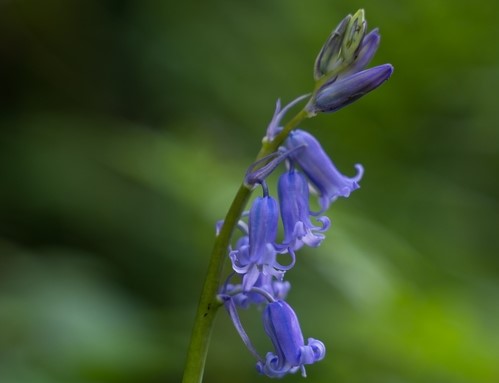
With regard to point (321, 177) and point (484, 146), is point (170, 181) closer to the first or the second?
point (484, 146)

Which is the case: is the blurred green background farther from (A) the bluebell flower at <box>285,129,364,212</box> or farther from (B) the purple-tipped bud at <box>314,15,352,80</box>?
(B) the purple-tipped bud at <box>314,15,352,80</box>

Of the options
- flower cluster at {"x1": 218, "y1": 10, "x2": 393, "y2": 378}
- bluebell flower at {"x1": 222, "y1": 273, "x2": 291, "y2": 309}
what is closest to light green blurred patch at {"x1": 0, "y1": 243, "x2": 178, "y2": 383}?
bluebell flower at {"x1": 222, "y1": 273, "x2": 291, "y2": 309}

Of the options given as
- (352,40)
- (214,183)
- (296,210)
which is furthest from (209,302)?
(214,183)

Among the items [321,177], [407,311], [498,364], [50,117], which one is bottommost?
[321,177]

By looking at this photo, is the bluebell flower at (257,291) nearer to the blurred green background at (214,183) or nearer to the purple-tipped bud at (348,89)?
the purple-tipped bud at (348,89)

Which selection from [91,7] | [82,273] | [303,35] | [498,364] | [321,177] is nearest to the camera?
[321,177]

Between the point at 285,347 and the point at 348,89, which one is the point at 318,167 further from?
the point at 285,347

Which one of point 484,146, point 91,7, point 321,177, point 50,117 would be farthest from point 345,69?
point 91,7

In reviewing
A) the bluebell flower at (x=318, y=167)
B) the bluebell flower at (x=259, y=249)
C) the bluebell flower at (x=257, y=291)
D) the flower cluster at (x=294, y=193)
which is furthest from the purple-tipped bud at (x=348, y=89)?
the bluebell flower at (x=257, y=291)
